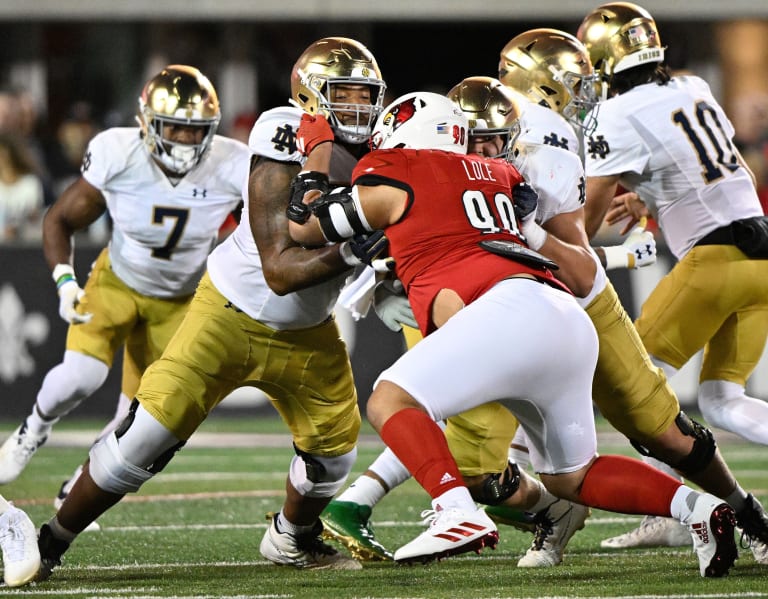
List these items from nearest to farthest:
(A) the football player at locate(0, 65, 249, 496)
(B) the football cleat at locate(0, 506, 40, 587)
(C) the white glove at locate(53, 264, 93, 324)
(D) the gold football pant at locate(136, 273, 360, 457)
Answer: (B) the football cleat at locate(0, 506, 40, 587), (D) the gold football pant at locate(136, 273, 360, 457), (C) the white glove at locate(53, 264, 93, 324), (A) the football player at locate(0, 65, 249, 496)

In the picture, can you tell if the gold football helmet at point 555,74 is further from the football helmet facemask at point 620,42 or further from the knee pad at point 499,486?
the knee pad at point 499,486

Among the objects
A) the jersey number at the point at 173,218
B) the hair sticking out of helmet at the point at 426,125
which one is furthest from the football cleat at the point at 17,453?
the hair sticking out of helmet at the point at 426,125

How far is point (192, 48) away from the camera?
1434 centimetres

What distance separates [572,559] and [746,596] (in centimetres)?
111

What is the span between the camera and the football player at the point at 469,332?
3.61 meters

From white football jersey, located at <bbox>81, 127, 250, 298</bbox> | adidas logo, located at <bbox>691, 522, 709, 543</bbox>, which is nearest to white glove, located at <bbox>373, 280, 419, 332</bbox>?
adidas logo, located at <bbox>691, 522, 709, 543</bbox>

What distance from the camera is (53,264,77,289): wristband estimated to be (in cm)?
571

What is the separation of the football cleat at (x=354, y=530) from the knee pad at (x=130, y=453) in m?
0.80

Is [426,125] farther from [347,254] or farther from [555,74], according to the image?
[555,74]

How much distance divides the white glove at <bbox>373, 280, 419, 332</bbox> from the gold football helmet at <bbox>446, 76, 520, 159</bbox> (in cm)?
53

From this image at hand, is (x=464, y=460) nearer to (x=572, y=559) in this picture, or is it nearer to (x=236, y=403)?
(x=572, y=559)

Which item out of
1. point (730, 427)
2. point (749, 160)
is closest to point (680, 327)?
point (730, 427)

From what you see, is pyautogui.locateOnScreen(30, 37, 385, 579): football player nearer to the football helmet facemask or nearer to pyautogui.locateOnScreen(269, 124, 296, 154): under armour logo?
pyautogui.locateOnScreen(269, 124, 296, 154): under armour logo

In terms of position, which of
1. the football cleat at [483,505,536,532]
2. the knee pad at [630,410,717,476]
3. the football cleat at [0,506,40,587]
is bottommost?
the football cleat at [483,505,536,532]
